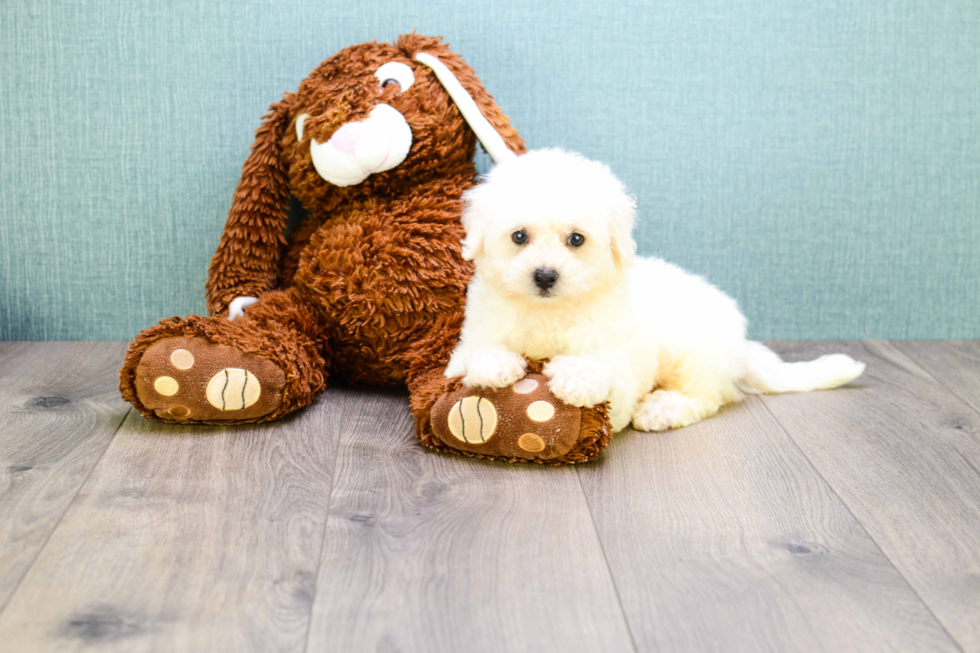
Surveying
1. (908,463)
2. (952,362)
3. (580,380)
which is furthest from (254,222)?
(952,362)

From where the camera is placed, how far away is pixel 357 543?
1183 millimetres

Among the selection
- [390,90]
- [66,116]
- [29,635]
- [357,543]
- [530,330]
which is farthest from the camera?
[66,116]

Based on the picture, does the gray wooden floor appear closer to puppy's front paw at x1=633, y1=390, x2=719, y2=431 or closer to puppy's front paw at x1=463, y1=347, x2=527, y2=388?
puppy's front paw at x1=633, y1=390, x2=719, y2=431

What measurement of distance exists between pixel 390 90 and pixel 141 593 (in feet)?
3.33

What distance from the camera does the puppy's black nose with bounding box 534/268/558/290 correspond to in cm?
138

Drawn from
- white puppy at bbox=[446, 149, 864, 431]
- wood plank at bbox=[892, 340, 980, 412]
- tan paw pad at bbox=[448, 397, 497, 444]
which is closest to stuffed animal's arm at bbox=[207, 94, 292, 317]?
white puppy at bbox=[446, 149, 864, 431]

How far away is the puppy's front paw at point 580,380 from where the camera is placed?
55.6 inches

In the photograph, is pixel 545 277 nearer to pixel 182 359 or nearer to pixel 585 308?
pixel 585 308

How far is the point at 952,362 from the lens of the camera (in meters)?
2.03

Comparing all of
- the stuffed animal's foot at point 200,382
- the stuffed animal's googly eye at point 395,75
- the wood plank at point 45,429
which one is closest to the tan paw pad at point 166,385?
the stuffed animal's foot at point 200,382

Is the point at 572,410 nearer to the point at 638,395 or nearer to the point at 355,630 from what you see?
the point at 638,395

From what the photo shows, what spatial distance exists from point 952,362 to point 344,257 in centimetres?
137

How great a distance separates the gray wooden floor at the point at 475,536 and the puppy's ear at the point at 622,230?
329mm

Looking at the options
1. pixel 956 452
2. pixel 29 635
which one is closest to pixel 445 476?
pixel 29 635
